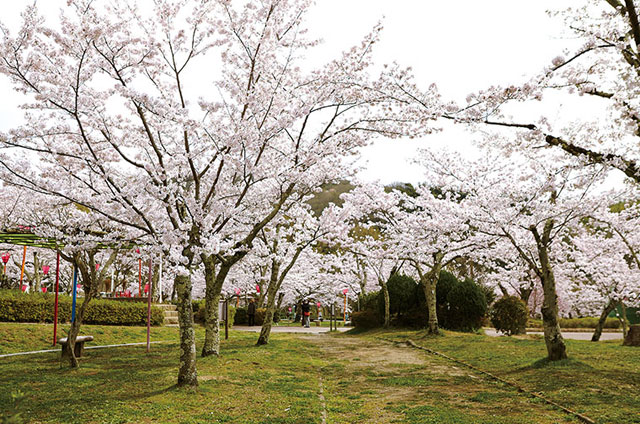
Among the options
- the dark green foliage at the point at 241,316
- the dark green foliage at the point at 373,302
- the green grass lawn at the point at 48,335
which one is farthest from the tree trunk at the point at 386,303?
the dark green foliage at the point at 241,316

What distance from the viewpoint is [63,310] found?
647 inches

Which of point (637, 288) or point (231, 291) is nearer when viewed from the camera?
point (637, 288)

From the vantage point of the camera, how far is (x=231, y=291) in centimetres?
3250

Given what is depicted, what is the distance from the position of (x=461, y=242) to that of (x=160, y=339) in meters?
11.3

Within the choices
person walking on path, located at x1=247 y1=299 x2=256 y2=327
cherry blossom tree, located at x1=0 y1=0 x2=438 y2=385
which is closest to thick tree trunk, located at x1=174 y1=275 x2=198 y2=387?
cherry blossom tree, located at x1=0 y1=0 x2=438 y2=385

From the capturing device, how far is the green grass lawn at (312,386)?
662cm

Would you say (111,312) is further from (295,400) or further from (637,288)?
Result: (637,288)

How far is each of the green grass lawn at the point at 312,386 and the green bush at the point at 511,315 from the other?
5833mm

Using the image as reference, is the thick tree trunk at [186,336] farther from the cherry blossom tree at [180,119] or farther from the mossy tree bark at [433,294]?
the mossy tree bark at [433,294]

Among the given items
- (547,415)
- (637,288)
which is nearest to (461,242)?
(637,288)

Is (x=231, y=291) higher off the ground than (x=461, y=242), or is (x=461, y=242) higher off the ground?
(x=461, y=242)

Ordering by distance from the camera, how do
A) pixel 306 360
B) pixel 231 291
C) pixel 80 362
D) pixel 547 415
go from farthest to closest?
pixel 231 291 < pixel 306 360 < pixel 80 362 < pixel 547 415

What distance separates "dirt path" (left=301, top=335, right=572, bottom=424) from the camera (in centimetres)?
673

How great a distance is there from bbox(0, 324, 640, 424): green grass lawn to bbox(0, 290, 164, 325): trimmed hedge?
1227 millimetres
